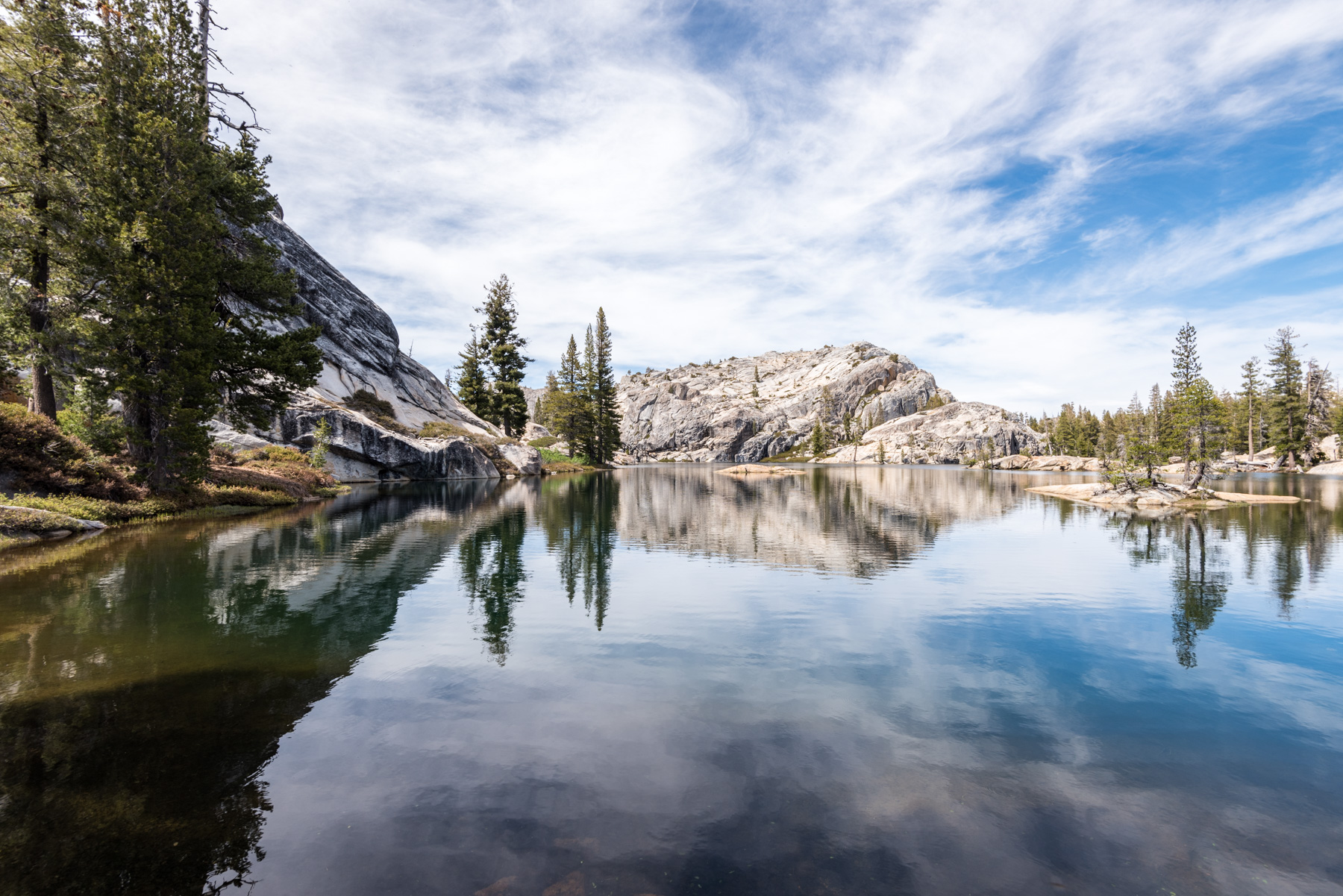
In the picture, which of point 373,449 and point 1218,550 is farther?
point 373,449

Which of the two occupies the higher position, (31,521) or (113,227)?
(113,227)

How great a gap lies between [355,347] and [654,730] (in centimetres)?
7882

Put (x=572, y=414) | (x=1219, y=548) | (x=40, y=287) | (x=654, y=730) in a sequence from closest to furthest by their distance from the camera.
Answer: (x=654, y=730), (x=1219, y=548), (x=40, y=287), (x=572, y=414)

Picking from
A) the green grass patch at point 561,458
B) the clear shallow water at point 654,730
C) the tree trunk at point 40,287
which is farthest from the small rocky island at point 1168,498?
the green grass patch at point 561,458

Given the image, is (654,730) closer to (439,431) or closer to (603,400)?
(439,431)

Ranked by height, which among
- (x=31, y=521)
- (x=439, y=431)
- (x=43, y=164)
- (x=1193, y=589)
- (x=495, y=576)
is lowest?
(x=1193, y=589)

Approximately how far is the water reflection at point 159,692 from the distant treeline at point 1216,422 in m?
62.3

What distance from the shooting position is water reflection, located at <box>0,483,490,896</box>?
607 centimetres

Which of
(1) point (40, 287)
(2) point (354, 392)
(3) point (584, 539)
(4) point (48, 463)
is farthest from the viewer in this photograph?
(2) point (354, 392)

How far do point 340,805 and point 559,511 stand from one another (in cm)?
3348

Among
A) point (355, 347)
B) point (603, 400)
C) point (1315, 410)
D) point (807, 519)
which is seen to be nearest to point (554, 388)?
point (603, 400)

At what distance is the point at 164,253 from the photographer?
2738 centimetres

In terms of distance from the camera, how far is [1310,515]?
38.9m

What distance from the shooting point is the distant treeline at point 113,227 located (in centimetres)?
2616
